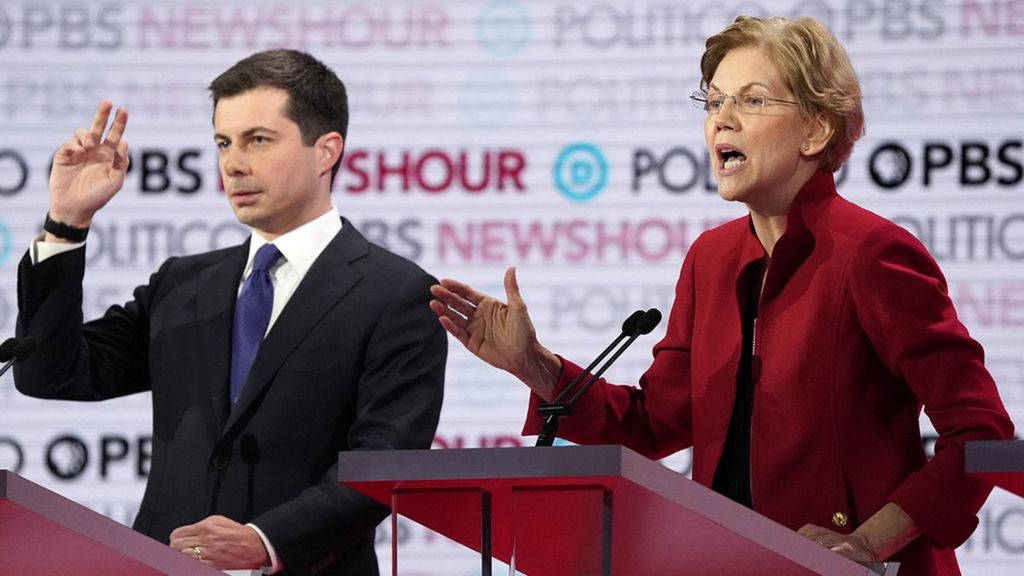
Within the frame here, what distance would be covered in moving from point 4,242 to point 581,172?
1618mm

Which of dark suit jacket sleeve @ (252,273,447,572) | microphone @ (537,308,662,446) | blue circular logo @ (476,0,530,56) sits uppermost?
blue circular logo @ (476,0,530,56)

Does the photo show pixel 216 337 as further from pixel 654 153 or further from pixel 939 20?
pixel 939 20

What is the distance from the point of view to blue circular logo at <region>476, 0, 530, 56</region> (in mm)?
4613

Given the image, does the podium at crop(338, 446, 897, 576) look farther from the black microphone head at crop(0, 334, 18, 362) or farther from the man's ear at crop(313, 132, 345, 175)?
the man's ear at crop(313, 132, 345, 175)

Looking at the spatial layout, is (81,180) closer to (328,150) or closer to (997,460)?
(328,150)

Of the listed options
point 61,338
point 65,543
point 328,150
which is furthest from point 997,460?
point 61,338

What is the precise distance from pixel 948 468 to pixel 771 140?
2.27 feet

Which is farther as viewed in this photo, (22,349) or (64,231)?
(64,231)

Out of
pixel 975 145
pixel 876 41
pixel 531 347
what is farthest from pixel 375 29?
pixel 531 347

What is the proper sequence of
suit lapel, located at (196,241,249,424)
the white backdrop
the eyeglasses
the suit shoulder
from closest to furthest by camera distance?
1. the eyeglasses
2. suit lapel, located at (196,241,249,424)
3. the suit shoulder
4. the white backdrop

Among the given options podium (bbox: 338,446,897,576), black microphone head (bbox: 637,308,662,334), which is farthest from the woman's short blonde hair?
podium (bbox: 338,446,897,576)

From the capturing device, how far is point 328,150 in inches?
150

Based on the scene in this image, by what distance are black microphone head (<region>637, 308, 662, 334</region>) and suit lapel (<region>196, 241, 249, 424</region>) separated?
3.65ft

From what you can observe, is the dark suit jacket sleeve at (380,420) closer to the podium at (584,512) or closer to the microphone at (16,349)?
the microphone at (16,349)
